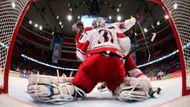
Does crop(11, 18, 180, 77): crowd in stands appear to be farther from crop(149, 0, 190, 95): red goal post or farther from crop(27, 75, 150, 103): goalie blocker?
crop(27, 75, 150, 103): goalie blocker

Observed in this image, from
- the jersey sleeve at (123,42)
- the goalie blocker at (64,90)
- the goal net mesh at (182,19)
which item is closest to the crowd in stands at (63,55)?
the jersey sleeve at (123,42)

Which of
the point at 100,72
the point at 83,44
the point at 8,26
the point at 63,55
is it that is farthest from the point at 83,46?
the point at 63,55

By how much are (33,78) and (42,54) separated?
9.70 m

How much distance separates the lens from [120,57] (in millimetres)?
1545

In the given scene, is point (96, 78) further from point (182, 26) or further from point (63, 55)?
point (63, 55)

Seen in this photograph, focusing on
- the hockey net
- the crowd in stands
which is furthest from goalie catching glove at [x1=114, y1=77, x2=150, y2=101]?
the crowd in stands

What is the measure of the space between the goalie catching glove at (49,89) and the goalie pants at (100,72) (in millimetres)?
100

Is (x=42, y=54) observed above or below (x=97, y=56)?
above

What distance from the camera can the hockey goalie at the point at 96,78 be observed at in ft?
4.22

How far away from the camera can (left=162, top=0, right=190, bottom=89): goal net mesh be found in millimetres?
1408

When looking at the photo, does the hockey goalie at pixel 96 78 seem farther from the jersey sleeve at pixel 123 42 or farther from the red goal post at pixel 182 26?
the red goal post at pixel 182 26

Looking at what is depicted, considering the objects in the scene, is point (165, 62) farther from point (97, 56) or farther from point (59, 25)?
point (97, 56)

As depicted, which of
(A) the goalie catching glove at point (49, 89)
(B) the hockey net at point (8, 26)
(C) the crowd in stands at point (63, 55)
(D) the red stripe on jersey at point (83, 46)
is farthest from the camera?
(C) the crowd in stands at point (63, 55)

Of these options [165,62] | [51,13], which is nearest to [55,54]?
[51,13]
